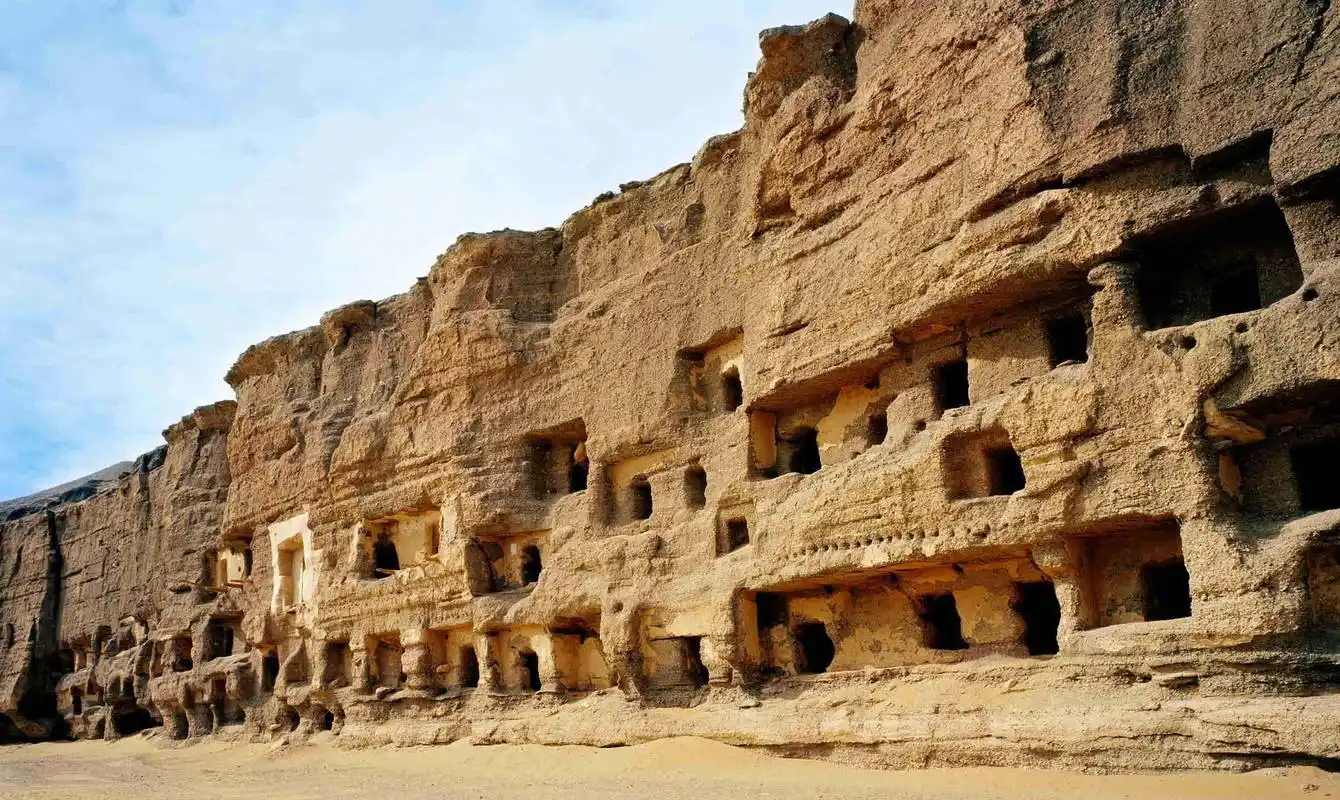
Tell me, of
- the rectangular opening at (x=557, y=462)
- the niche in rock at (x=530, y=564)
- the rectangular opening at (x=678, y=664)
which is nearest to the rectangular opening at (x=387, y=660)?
the niche in rock at (x=530, y=564)

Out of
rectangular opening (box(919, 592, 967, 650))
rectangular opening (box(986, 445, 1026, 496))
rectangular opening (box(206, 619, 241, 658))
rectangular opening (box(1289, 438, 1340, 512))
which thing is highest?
rectangular opening (box(986, 445, 1026, 496))

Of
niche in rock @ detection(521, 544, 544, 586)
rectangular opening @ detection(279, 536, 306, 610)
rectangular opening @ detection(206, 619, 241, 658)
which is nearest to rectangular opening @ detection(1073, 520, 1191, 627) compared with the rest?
niche in rock @ detection(521, 544, 544, 586)

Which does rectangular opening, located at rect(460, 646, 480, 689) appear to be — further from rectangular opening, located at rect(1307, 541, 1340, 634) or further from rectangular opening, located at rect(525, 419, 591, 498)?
rectangular opening, located at rect(1307, 541, 1340, 634)

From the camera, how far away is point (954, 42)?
10906mm

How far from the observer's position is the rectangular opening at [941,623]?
1105 centimetres

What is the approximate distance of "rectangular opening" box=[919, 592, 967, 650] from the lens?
36.2 feet

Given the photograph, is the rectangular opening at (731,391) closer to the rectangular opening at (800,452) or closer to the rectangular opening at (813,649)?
the rectangular opening at (800,452)

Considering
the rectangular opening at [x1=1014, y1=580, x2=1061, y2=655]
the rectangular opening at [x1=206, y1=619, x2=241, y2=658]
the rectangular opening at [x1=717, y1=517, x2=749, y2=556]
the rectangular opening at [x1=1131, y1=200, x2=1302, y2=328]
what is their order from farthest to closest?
the rectangular opening at [x1=206, y1=619, x2=241, y2=658] < the rectangular opening at [x1=717, y1=517, x2=749, y2=556] < the rectangular opening at [x1=1014, y1=580, x2=1061, y2=655] < the rectangular opening at [x1=1131, y1=200, x2=1302, y2=328]

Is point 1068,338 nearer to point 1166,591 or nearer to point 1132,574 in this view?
point 1132,574

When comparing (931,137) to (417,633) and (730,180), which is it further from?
(417,633)

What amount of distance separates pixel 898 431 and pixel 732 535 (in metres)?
2.64

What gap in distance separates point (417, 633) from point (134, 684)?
11957 millimetres

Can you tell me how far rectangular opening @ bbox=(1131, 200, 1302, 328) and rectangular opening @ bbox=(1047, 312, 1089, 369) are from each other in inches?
30.3

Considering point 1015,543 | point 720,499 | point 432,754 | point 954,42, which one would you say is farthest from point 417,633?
point 954,42
